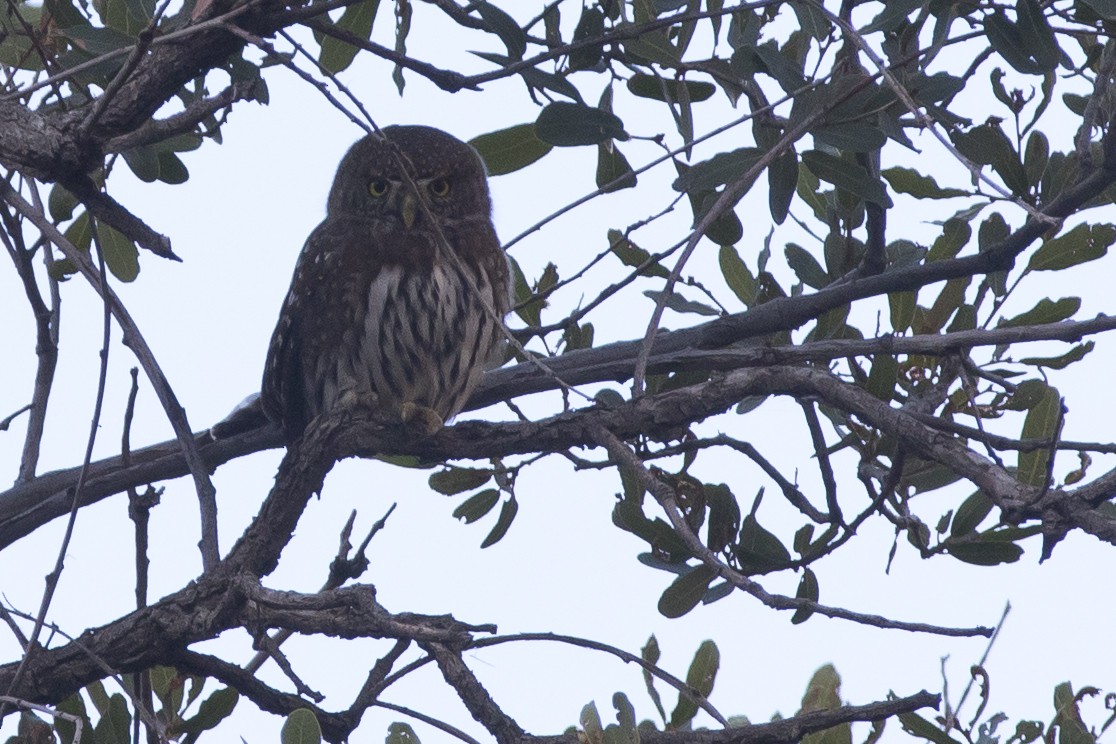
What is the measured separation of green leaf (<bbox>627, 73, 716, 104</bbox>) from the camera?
329cm

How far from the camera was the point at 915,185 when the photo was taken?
137 inches

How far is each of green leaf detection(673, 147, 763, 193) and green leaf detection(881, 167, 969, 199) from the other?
0.72 metres

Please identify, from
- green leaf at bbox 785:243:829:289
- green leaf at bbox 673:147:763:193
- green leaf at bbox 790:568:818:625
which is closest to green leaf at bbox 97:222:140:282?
green leaf at bbox 673:147:763:193

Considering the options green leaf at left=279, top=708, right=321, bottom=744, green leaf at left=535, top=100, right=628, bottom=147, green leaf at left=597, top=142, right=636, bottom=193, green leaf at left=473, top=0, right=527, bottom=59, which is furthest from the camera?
green leaf at left=597, top=142, right=636, bottom=193

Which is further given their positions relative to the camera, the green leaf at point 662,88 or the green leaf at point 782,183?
the green leaf at point 662,88

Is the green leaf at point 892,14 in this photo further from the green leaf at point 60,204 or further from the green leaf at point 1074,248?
the green leaf at point 60,204

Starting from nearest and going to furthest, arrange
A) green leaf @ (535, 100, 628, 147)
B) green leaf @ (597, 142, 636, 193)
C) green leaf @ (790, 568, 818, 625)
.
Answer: green leaf @ (535, 100, 628, 147) → green leaf @ (790, 568, 818, 625) → green leaf @ (597, 142, 636, 193)

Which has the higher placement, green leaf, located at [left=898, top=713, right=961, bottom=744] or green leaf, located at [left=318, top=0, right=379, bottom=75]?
green leaf, located at [left=318, top=0, right=379, bottom=75]

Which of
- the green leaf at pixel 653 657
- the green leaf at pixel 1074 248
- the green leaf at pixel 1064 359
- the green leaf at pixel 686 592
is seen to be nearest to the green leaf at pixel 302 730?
the green leaf at pixel 653 657

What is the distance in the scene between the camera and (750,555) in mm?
3129

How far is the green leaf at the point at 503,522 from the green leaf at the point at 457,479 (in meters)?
0.10

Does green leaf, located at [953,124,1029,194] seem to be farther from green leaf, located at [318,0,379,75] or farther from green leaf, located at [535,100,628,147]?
green leaf, located at [318,0,379,75]

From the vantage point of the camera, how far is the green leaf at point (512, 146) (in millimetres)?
3566

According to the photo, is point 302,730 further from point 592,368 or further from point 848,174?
point 848,174
